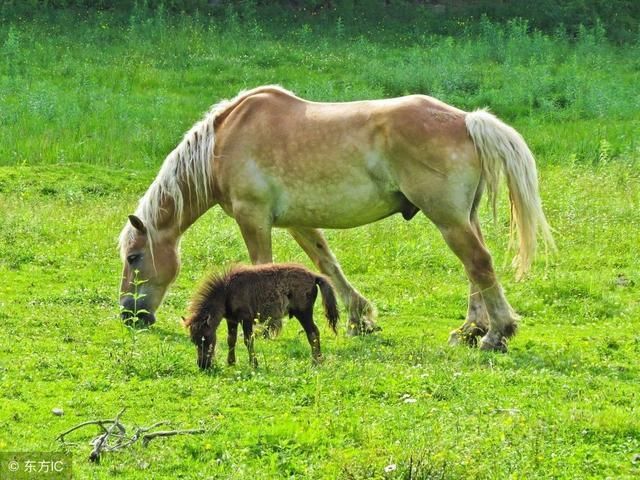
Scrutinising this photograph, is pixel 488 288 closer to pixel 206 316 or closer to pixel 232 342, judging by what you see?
pixel 232 342

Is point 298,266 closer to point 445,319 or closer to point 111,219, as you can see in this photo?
point 445,319

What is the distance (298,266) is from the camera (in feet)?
27.3

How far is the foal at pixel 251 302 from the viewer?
7.92 metres

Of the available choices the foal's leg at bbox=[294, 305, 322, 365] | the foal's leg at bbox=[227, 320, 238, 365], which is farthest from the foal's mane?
the foal's leg at bbox=[294, 305, 322, 365]

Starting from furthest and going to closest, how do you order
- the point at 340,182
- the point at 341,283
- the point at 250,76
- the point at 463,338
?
the point at 250,76
the point at 341,283
the point at 340,182
the point at 463,338

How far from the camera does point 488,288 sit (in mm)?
8992

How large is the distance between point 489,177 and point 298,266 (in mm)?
1875

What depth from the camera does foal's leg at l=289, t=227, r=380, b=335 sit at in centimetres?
1009

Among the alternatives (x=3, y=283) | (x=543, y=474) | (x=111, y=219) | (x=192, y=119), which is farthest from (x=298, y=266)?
(x=192, y=119)

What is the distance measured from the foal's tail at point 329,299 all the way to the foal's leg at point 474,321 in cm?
140

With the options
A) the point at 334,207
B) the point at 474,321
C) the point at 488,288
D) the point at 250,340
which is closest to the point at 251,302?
the point at 250,340

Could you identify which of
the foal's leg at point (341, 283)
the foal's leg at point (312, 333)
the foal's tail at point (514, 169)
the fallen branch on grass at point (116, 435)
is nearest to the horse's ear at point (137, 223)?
the foal's leg at point (341, 283)

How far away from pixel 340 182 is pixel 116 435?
13.2 ft

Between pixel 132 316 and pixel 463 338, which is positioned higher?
pixel 463 338
